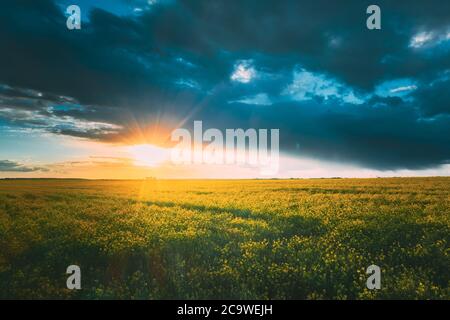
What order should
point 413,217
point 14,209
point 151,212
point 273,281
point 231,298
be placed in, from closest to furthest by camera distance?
1. point 231,298
2. point 273,281
3. point 413,217
4. point 151,212
5. point 14,209

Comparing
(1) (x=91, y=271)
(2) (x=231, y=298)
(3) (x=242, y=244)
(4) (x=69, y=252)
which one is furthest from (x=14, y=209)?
(2) (x=231, y=298)

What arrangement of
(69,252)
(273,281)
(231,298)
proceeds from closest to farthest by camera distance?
1. (231,298)
2. (273,281)
3. (69,252)

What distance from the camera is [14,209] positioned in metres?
21.6

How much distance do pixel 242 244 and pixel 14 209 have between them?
17.8 m

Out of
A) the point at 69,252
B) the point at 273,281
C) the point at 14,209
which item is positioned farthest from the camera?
the point at 14,209
